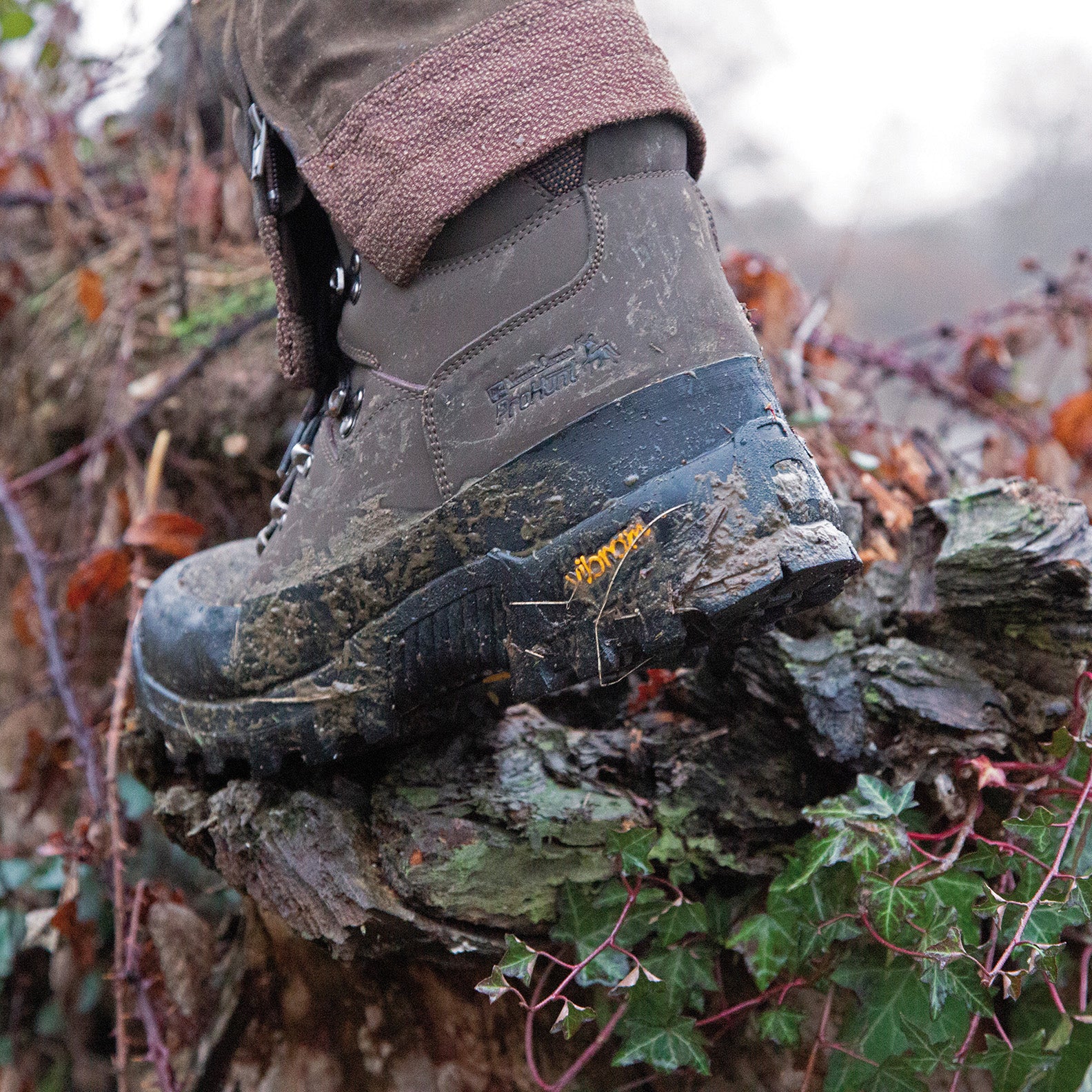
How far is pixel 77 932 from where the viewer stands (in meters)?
1.42

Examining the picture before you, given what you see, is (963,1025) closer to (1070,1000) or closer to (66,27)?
(1070,1000)

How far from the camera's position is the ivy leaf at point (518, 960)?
834 mm

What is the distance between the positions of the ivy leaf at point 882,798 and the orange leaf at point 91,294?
6.05 ft

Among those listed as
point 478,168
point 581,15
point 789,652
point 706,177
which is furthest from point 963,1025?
point 706,177

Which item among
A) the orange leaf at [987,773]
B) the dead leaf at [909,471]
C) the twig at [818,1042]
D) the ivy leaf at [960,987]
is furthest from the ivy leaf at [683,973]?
the dead leaf at [909,471]

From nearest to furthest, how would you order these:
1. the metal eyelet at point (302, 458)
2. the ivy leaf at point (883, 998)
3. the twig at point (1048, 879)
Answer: the twig at point (1048, 879), the ivy leaf at point (883, 998), the metal eyelet at point (302, 458)

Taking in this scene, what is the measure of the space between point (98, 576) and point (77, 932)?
560 millimetres

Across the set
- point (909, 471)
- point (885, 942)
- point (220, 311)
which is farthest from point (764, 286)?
point (885, 942)

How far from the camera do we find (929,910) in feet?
2.70

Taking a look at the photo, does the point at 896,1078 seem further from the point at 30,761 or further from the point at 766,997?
the point at 30,761

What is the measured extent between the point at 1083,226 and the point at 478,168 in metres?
3.16

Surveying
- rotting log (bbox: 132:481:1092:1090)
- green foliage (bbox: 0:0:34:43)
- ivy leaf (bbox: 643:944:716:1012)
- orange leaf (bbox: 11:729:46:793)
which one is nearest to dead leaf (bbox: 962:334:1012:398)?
rotting log (bbox: 132:481:1092:1090)

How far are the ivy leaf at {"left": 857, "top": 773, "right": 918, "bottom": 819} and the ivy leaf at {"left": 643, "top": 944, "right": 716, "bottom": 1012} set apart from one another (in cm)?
24

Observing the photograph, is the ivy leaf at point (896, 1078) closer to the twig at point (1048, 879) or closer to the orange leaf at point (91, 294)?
the twig at point (1048, 879)
